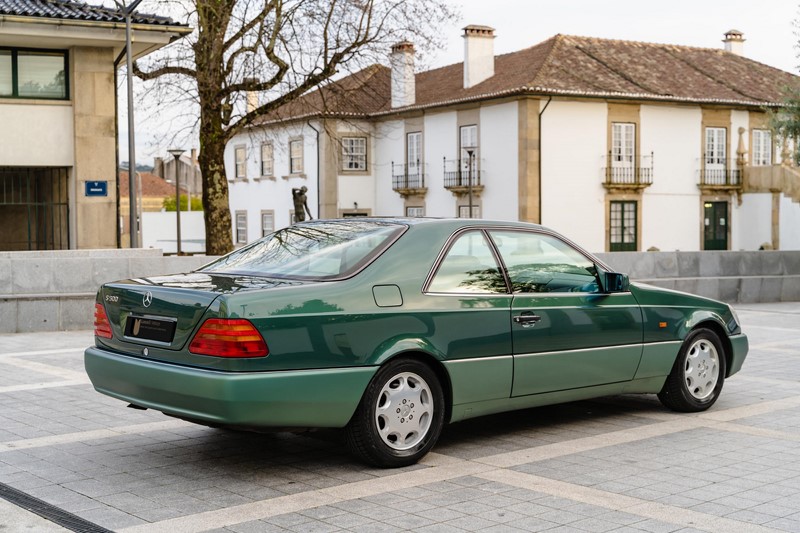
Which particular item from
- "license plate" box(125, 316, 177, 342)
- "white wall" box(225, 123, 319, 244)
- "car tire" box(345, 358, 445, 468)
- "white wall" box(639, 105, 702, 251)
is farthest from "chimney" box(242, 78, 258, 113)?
"car tire" box(345, 358, 445, 468)

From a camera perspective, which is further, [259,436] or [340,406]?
[259,436]

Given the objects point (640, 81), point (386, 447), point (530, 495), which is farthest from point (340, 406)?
point (640, 81)

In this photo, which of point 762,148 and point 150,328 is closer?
point 150,328

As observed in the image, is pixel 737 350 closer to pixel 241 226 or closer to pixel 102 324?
pixel 102 324

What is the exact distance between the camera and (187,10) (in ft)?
86.1

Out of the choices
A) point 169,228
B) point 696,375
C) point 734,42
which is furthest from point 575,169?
point 696,375

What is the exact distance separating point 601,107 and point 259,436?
37446mm

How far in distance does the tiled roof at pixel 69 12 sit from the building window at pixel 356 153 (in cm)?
2806

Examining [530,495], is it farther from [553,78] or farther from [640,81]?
[640,81]

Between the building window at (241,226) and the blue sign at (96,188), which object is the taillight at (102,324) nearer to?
the blue sign at (96,188)

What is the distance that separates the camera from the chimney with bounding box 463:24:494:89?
46.1 meters

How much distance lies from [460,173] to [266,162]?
51.0 feet

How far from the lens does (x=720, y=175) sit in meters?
46.8

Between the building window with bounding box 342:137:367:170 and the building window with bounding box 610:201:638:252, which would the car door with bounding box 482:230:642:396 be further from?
the building window with bounding box 342:137:367:170
